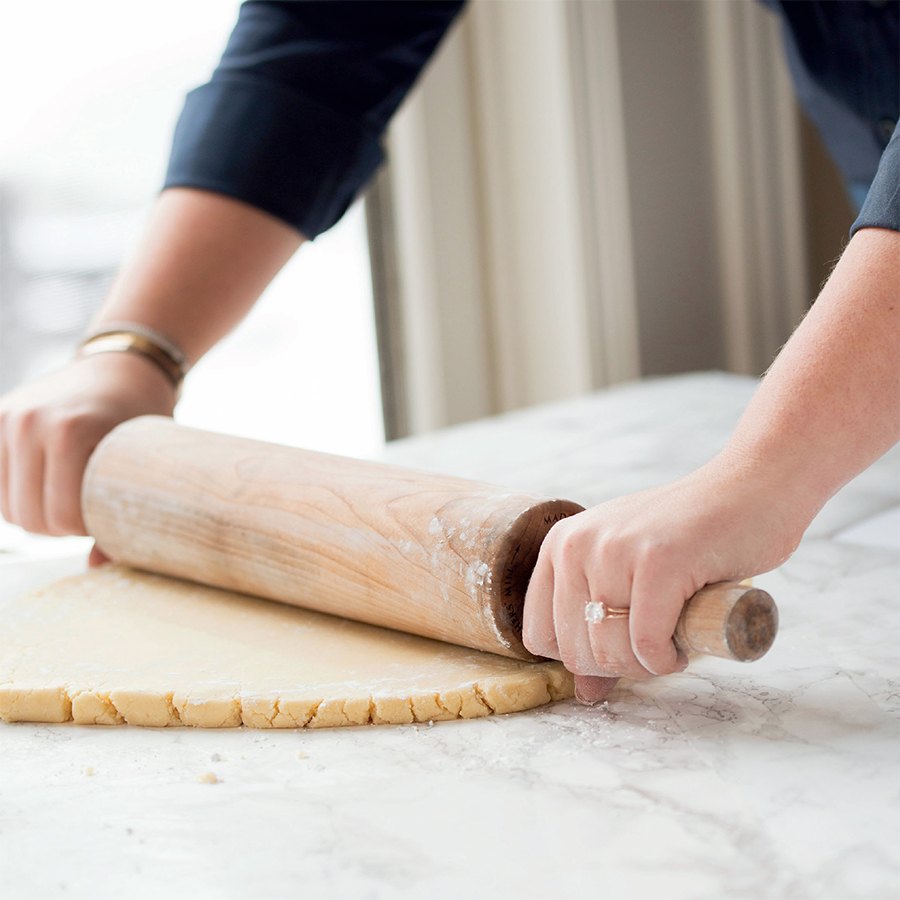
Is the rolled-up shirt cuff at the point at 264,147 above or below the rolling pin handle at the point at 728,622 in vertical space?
above

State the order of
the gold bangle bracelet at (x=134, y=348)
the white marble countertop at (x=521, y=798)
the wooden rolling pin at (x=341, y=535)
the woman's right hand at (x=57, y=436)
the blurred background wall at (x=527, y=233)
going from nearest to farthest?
the white marble countertop at (x=521, y=798) → the wooden rolling pin at (x=341, y=535) → the woman's right hand at (x=57, y=436) → the gold bangle bracelet at (x=134, y=348) → the blurred background wall at (x=527, y=233)

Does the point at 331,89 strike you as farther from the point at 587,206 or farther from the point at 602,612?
the point at 587,206

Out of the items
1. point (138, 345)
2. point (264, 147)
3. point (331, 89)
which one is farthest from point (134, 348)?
point (331, 89)

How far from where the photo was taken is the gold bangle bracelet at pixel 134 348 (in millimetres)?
1177

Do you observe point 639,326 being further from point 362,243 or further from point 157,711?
point 157,711

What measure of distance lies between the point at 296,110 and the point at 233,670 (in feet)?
2.73

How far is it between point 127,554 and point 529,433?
0.77m

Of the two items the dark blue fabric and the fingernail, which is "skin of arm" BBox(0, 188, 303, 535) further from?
the dark blue fabric

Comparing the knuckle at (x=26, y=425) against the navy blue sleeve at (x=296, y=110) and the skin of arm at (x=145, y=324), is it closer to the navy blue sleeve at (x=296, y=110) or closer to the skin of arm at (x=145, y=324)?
the skin of arm at (x=145, y=324)

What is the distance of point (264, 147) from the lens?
1.28 m

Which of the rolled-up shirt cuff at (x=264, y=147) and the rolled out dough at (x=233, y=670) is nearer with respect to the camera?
the rolled out dough at (x=233, y=670)

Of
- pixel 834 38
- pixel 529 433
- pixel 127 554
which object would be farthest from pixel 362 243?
pixel 127 554

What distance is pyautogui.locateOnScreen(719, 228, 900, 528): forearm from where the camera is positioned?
610 mm

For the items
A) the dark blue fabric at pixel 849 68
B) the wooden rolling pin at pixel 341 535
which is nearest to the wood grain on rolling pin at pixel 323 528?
the wooden rolling pin at pixel 341 535
